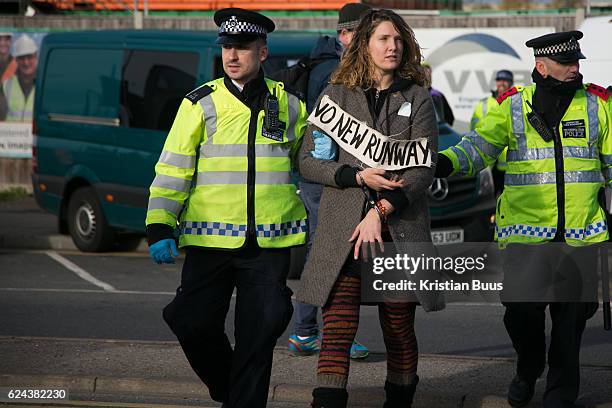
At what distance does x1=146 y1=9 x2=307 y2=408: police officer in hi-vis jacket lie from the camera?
5652 mm

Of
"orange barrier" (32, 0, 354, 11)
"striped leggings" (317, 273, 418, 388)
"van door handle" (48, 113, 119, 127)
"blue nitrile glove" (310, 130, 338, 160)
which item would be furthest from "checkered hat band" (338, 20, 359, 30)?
"orange barrier" (32, 0, 354, 11)

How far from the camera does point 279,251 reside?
576 centimetres

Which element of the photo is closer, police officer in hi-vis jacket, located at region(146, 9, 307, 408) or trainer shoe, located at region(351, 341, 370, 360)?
police officer in hi-vis jacket, located at region(146, 9, 307, 408)

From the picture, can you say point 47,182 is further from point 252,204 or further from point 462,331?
point 252,204

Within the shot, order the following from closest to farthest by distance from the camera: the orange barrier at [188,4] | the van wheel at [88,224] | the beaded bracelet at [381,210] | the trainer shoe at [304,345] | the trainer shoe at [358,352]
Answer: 1. the beaded bracelet at [381,210]
2. the trainer shoe at [358,352]
3. the trainer shoe at [304,345]
4. the van wheel at [88,224]
5. the orange barrier at [188,4]

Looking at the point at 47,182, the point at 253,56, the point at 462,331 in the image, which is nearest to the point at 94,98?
the point at 47,182

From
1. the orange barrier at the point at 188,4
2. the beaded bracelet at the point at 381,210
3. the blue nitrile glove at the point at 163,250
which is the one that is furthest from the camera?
the orange barrier at the point at 188,4

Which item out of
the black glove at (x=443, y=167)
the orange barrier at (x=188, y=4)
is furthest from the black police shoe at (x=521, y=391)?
the orange barrier at (x=188, y=4)

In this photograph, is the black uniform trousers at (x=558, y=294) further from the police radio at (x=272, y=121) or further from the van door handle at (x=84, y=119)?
the van door handle at (x=84, y=119)

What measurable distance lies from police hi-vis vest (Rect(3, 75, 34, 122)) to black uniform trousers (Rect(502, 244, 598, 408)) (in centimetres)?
1477

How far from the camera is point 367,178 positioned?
18.2 feet

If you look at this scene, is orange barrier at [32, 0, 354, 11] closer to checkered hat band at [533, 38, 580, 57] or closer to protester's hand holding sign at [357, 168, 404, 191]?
checkered hat band at [533, 38, 580, 57]

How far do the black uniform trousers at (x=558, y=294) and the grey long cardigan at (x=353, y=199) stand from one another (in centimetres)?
56

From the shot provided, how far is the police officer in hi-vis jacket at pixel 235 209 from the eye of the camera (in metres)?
5.65
